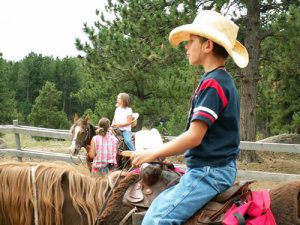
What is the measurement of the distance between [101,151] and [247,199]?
4430mm

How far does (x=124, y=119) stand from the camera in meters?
8.02

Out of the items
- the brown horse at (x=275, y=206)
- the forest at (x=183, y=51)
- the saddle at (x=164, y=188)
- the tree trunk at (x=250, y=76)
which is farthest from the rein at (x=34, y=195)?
the tree trunk at (x=250, y=76)

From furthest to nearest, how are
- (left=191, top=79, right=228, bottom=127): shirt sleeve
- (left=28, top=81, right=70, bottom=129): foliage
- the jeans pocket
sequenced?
(left=28, top=81, right=70, bottom=129): foliage, the jeans pocket, (left=191, top=79, right=228, bottom=127): shirt sleeve

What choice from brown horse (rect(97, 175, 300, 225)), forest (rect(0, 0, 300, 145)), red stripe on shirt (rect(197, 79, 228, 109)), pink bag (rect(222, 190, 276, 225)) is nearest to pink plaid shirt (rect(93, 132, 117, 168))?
forest (rect(0, 0, 300, 145))

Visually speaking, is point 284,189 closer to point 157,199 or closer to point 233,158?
point 233,158

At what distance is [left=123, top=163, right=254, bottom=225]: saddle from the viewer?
Answer: 2.13 metres

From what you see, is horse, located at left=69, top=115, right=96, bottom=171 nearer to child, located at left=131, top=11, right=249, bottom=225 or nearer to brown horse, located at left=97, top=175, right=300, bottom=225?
brown horse, located at left=97, top=175, right=300, bottom=225

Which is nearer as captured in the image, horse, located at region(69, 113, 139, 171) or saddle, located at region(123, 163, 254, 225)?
saddle, located at region(123, 163, 254, 225)

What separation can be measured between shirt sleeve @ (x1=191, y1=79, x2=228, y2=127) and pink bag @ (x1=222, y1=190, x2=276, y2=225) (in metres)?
0.46

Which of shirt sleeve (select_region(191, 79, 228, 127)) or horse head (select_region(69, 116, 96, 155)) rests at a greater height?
shirt sleeve (select_region(191, 79, 228, 127))

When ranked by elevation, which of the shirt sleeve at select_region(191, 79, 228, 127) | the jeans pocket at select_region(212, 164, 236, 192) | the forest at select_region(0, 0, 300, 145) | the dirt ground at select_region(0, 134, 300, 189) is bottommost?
the dirt ground at select_region(0, 134, 300, 189)

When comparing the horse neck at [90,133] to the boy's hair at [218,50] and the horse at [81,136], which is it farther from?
the boy's hair at [218,50]

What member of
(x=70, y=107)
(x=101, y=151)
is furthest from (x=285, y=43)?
(x=70, y=107)

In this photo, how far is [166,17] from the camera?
10.3 metres
